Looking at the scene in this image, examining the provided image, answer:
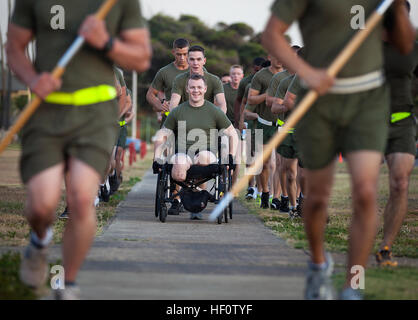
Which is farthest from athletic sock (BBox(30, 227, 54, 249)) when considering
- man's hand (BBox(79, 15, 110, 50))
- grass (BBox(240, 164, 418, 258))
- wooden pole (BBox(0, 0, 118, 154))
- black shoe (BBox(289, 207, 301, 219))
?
Result: black shoe (BBox(289, 207, 301, 219))

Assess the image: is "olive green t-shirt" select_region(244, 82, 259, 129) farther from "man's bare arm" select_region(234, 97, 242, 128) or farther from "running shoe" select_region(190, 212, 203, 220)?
"running shoe" select_region(190, 212, 203, 220)

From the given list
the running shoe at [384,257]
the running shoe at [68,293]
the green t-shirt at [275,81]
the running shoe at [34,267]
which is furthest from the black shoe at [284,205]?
the running shoe at [68,293]

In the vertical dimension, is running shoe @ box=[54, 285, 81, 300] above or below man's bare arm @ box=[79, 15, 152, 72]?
below

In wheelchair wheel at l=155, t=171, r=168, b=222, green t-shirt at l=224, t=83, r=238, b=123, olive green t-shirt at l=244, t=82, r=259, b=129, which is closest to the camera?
wheelchair wheel at l=155, t=171, r=168, b=222

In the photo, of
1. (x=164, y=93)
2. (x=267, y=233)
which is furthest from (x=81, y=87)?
(x=164, y=93)

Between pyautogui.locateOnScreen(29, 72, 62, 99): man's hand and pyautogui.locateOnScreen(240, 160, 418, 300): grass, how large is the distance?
88.5 inches

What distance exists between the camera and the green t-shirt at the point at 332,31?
5449mm

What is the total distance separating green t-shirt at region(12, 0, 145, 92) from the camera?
5.34 m

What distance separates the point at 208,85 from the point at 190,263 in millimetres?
5924

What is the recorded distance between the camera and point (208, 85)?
42.1ft

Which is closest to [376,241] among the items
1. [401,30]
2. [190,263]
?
[190,263]

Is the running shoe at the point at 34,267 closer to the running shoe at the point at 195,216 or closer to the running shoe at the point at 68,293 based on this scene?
the running shoe at the point at 68,293

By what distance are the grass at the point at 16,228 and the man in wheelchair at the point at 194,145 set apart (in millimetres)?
933

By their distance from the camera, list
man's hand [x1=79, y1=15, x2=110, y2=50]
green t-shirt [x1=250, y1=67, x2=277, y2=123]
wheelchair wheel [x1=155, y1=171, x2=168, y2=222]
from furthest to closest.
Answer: green t-shirt [x1=250, y1=67, x2=277, y2=123] → wheelchair wheel [x1=155, y1=171, x2=168, y2=222] → man's hand [x1=79, y1=15, x2=110, y2=50]
